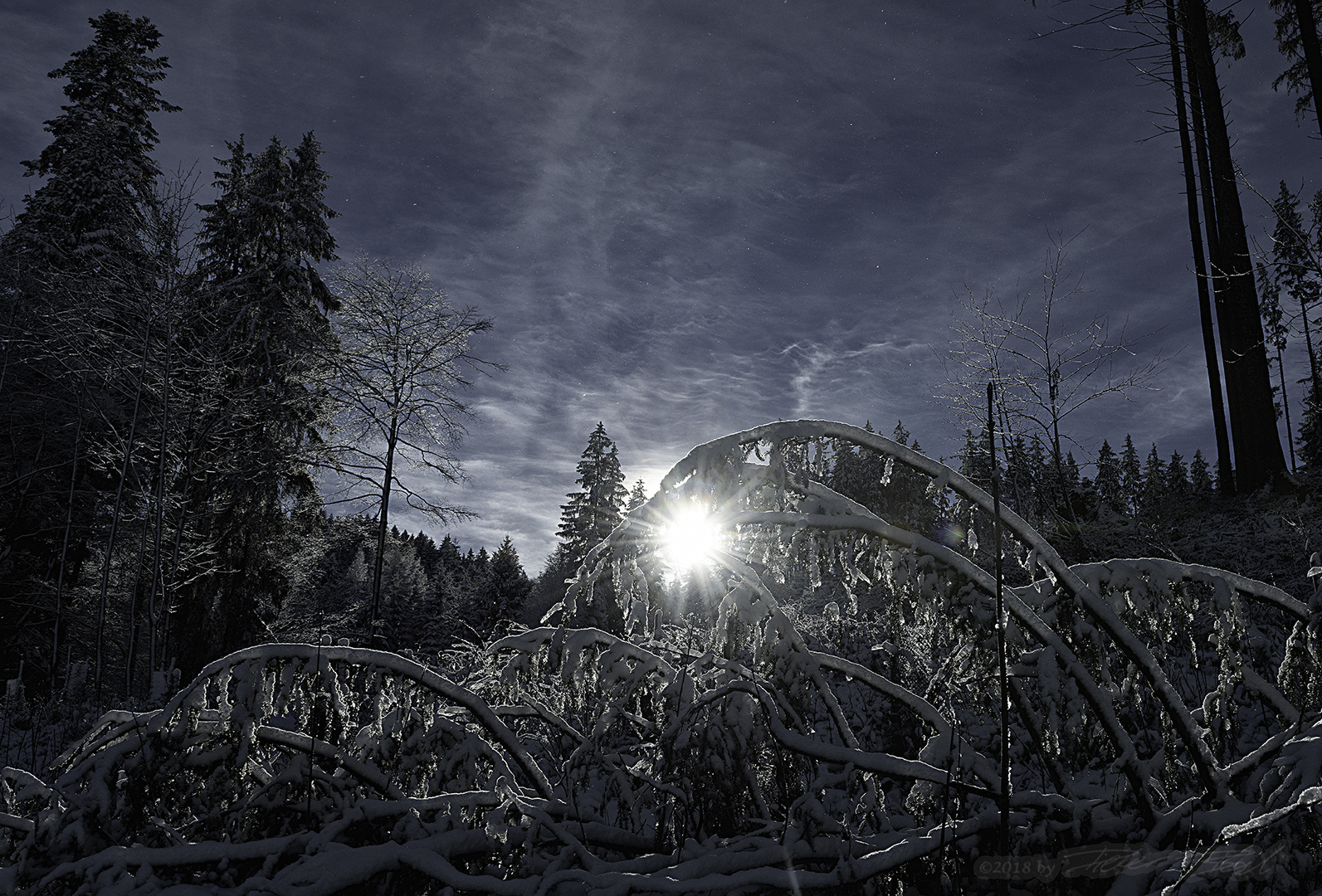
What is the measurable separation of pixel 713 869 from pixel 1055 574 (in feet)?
6.83

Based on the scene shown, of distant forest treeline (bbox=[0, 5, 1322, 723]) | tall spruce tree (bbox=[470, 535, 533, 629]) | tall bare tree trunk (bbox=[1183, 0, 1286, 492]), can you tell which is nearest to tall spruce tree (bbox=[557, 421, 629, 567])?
tall spruce tree (bbox=[470, 535, 533, 629])

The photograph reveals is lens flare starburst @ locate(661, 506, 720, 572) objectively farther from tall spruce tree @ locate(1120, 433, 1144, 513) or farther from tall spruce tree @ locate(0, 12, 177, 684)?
tall spruce tree @ locate(1120, 433, 1144, 513)

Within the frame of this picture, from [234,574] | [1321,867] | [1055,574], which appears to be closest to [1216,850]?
[1321,867]

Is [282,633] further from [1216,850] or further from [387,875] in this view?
[1216,850]

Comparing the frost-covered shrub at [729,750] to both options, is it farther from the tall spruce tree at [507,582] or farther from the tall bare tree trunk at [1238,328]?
the tall spruce tree at [507,582]

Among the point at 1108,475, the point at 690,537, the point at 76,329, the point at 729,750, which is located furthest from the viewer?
the point at 1108,475

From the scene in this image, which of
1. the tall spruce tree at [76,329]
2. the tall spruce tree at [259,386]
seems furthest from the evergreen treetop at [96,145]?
the tall spruce tree at [259,386]

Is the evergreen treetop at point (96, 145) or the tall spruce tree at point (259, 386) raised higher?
the evergreen treetop at point (96, 145)

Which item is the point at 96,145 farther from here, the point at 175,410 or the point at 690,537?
the point at 690,537

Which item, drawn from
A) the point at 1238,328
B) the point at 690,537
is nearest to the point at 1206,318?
the point at 1238,328

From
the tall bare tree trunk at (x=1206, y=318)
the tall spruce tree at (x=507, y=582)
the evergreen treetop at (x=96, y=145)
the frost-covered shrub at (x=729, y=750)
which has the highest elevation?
the evergreen treetop at (x=96, y=145)

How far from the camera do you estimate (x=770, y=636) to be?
10.4 feet

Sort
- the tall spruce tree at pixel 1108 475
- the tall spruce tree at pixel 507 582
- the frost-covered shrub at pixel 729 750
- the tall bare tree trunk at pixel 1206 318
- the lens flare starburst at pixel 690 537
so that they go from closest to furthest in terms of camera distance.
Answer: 1. the frost-covered shrub at pixel 729 750
2. the lens flare starburst at pixel 690 537
3. the tall spruce tree at pixel 1108 475
4. the tall bare tree trunk at pixel 1206 318
5. the tall spruce tree at pixel 507 582

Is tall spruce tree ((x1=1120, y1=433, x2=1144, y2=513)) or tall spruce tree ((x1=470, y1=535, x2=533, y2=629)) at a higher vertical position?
tall spruce tree ((x1=1120, y1=433, x2=1144, y2=513))
